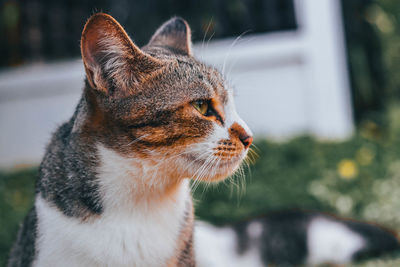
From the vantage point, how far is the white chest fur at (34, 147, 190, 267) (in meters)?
1.68

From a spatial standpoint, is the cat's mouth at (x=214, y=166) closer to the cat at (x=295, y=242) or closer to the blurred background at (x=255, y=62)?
the cat at (x=295, y=242)

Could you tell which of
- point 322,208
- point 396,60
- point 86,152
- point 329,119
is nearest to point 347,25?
point 329,119

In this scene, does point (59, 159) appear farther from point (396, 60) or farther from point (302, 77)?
point (396, 60)

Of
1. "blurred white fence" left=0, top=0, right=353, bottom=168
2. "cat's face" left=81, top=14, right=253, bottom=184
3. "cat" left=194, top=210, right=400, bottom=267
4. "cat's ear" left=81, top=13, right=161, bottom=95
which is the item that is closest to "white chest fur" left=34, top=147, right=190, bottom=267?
"cat's face" left=81, top=14, right=253, bottom=184

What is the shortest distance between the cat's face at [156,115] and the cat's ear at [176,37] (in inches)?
16.9

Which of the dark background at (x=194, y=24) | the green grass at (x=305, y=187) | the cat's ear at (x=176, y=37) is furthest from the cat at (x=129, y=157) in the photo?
the dark background at (x=194, y=24)

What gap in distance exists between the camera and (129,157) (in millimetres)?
1733

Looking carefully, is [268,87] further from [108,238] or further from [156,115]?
[108,238]

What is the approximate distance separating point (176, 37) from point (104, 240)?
1.16 meters

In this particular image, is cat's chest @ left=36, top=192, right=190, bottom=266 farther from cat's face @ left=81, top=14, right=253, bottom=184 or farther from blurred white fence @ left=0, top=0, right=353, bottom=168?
blurred white fence @ left=0, top=0, right=353, bottom=168

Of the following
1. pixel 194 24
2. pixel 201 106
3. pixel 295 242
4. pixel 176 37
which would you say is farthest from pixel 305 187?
pixel 194 24

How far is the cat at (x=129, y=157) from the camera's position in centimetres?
169

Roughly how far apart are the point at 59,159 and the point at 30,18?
5.06 meters

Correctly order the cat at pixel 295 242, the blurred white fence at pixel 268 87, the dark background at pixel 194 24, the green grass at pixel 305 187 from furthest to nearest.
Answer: the dark background at pixel 194 24, the blurred white fence at pixel 268 87, the green grass at pixel 305 187, the cat at pixel 295 242
